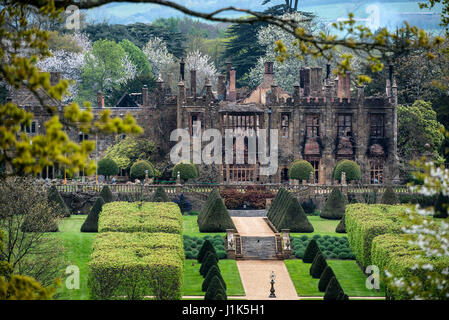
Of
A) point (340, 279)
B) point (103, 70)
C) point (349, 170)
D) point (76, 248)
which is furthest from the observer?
point (103, 70)

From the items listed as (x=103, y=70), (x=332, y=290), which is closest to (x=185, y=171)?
(x=332, y=290)

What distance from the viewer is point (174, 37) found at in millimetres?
122688

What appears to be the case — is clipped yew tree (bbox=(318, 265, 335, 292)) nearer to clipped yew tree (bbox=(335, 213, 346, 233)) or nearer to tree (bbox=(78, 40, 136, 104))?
clipped yew tree (bbox=(335, 213, 346, 233))

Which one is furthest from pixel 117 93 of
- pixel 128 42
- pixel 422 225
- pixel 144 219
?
pixel 422 225

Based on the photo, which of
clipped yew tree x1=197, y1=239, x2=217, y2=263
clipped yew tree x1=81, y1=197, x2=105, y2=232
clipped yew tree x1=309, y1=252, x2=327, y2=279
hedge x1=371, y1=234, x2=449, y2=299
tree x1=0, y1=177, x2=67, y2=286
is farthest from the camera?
clipped yew tree x1=81, y1=197, x2=105, y2=232

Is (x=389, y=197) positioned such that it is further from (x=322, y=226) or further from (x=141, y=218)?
(x=141, y=218)

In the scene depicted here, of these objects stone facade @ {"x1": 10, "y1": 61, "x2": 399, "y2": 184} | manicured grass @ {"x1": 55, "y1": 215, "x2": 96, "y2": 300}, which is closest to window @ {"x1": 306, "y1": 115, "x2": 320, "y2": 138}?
stone facade @ {"x1": 10, "y1": 61, "x2": 399, "y2": 184}

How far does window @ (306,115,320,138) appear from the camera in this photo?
78.6 meters

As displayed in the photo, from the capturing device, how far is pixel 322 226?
6362 centimetres

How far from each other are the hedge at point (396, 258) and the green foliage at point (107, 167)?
105 ft

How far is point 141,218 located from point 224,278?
6287mm

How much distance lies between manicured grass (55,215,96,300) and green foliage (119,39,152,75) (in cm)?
4781

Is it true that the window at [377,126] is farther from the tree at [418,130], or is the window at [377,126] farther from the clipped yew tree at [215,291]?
the clipped yew tree at [215,291]
